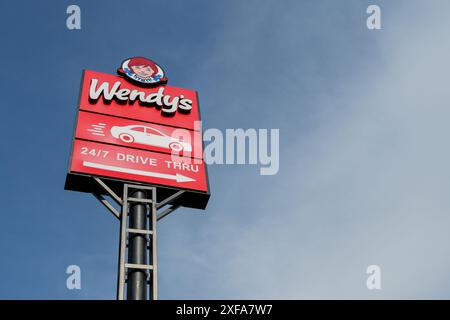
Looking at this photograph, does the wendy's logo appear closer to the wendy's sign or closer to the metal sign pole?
the wendy's sign

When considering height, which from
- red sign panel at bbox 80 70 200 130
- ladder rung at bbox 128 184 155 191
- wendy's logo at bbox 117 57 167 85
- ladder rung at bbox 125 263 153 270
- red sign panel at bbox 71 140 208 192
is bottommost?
ladder rung at bbox 125 263 153 270

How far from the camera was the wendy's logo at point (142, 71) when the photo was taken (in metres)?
24.0

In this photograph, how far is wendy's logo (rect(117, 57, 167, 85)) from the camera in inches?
947

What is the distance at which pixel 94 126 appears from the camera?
21188 mm

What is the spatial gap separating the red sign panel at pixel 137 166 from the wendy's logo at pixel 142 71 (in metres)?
4.25

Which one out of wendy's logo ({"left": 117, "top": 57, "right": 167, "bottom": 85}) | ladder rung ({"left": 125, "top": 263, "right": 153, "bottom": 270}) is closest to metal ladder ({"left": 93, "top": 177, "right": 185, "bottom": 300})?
ladder rung ({"left": 125, "top": 263, "right": 153, "bottom": 270})

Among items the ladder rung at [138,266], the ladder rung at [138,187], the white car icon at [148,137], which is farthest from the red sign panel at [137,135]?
the ladder rung at [138,266]

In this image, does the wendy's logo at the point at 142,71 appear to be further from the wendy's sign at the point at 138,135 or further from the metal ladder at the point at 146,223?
the metal ladder at the point at 146,223

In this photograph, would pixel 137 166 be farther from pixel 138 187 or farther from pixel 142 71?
pixel 142 71

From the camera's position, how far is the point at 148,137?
21.8 m

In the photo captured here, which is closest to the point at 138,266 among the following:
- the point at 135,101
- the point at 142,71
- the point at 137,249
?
the point at 137,249
